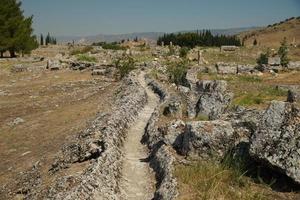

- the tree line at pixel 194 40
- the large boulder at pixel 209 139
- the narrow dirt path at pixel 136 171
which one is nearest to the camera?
the narrow dirt path at pixel 136 171

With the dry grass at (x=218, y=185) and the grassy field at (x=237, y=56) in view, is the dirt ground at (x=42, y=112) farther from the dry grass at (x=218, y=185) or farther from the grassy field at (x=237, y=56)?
the grassy field at (x=237, y=56)

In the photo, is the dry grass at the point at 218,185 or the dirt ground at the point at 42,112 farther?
the dirt ground at the point at 42,112

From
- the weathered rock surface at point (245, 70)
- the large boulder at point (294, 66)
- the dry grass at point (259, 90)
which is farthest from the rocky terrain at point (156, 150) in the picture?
the large boulder at point (294, 66)

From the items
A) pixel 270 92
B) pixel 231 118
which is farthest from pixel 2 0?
pixel 231 118

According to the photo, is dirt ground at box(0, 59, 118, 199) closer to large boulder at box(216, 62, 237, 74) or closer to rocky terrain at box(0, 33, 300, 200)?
rocky terrain at box(0, 33, 300, 200)

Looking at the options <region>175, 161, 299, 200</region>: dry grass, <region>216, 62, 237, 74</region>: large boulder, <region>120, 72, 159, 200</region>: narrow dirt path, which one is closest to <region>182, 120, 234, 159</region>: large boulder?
<region>175, 161, 299, 200</region>: dry grass

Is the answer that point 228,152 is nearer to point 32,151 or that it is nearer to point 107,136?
point 107,136

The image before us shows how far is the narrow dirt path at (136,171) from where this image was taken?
17688 mm

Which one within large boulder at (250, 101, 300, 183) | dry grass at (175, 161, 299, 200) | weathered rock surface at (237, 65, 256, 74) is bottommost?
weathered rock surface at (237, 65, 256, 74)

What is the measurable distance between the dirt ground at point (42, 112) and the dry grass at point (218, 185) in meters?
7.85

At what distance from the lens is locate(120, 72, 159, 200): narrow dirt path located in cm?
1769

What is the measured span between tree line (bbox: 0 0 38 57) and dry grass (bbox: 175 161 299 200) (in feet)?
275

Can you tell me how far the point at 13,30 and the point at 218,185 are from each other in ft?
291

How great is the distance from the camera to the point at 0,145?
29250mm
